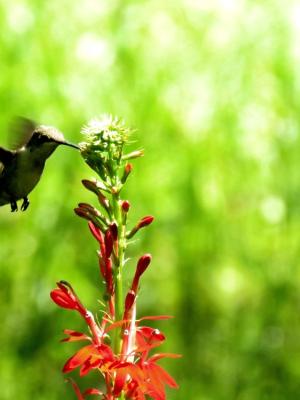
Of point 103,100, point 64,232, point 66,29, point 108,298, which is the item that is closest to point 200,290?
point 64,232

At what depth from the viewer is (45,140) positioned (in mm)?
1800

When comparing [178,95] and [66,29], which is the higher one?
[66,29]

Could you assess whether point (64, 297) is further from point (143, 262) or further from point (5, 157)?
point (5, 157)

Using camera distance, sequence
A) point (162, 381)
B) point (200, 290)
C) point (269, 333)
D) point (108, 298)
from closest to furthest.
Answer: point (162, 381), point (108, 298), point (269, 333), point (200, 290)

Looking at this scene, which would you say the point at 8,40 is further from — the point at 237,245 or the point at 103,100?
the point at 237,245

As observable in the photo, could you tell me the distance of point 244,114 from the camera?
513cm

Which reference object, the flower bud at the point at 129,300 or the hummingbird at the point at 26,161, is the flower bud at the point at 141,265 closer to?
the flower bud at the point at 129,300

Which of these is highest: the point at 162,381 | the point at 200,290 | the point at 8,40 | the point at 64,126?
the point at 8,40

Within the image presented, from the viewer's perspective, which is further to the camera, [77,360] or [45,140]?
[45,140]

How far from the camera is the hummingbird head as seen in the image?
177 centimetres

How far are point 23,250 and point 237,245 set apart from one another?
1.41 m

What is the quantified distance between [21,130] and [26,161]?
0.69ft

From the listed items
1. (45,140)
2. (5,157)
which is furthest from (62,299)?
(5,157)

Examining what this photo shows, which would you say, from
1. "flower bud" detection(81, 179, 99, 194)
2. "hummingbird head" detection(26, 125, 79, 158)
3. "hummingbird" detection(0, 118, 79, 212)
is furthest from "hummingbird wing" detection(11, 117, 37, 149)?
"flower bud" detection(81, 179, 99, 194)
